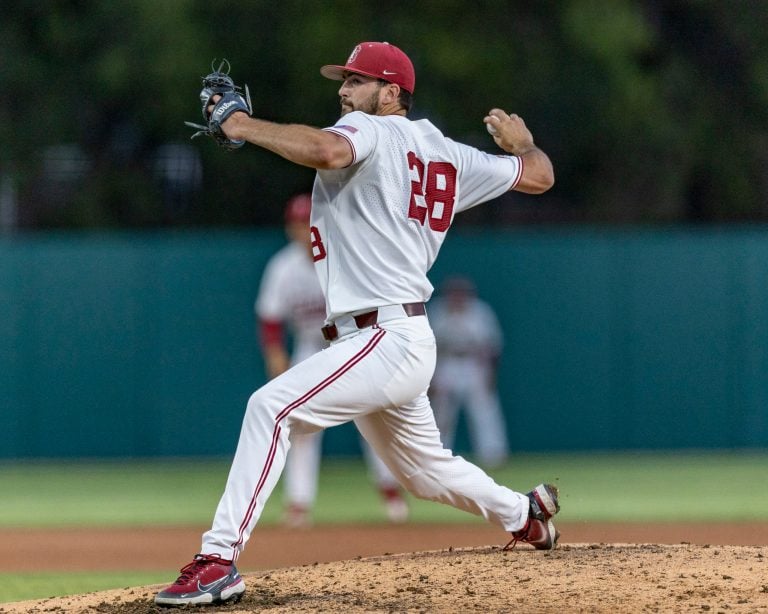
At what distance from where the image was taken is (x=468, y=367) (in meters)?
15.0

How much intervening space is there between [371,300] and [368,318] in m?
0.08

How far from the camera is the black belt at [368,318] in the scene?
17.8 ft

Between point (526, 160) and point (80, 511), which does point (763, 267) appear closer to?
point (80, 511)

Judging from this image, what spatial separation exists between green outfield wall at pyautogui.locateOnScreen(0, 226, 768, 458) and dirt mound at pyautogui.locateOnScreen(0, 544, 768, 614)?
9437 mm

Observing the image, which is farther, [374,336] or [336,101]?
[336,101]

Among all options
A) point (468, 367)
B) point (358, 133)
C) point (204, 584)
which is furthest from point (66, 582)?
point (468, 367)

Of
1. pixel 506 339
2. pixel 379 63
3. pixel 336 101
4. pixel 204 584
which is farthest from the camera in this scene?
pixel 336 101

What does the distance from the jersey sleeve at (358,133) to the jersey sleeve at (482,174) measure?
0.57 meters

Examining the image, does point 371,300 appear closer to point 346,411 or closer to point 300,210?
point 346,411

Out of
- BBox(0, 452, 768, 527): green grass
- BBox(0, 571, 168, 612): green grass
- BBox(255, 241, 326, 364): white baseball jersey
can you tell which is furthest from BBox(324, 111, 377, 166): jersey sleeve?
BBox(0, 452, 768, 527): green grass

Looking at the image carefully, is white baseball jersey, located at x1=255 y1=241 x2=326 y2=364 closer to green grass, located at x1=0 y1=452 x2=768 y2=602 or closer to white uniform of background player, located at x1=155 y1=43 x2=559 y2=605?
green grass, located at x1=0 y1=452 x2=768 y2=602

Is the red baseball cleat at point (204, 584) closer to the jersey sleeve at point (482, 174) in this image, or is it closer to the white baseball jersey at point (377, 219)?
the white baseball jersey at point (377, 219)

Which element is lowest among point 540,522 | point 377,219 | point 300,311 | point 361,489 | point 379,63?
point 361,489

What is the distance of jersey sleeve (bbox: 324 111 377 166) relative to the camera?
5.19 meters
